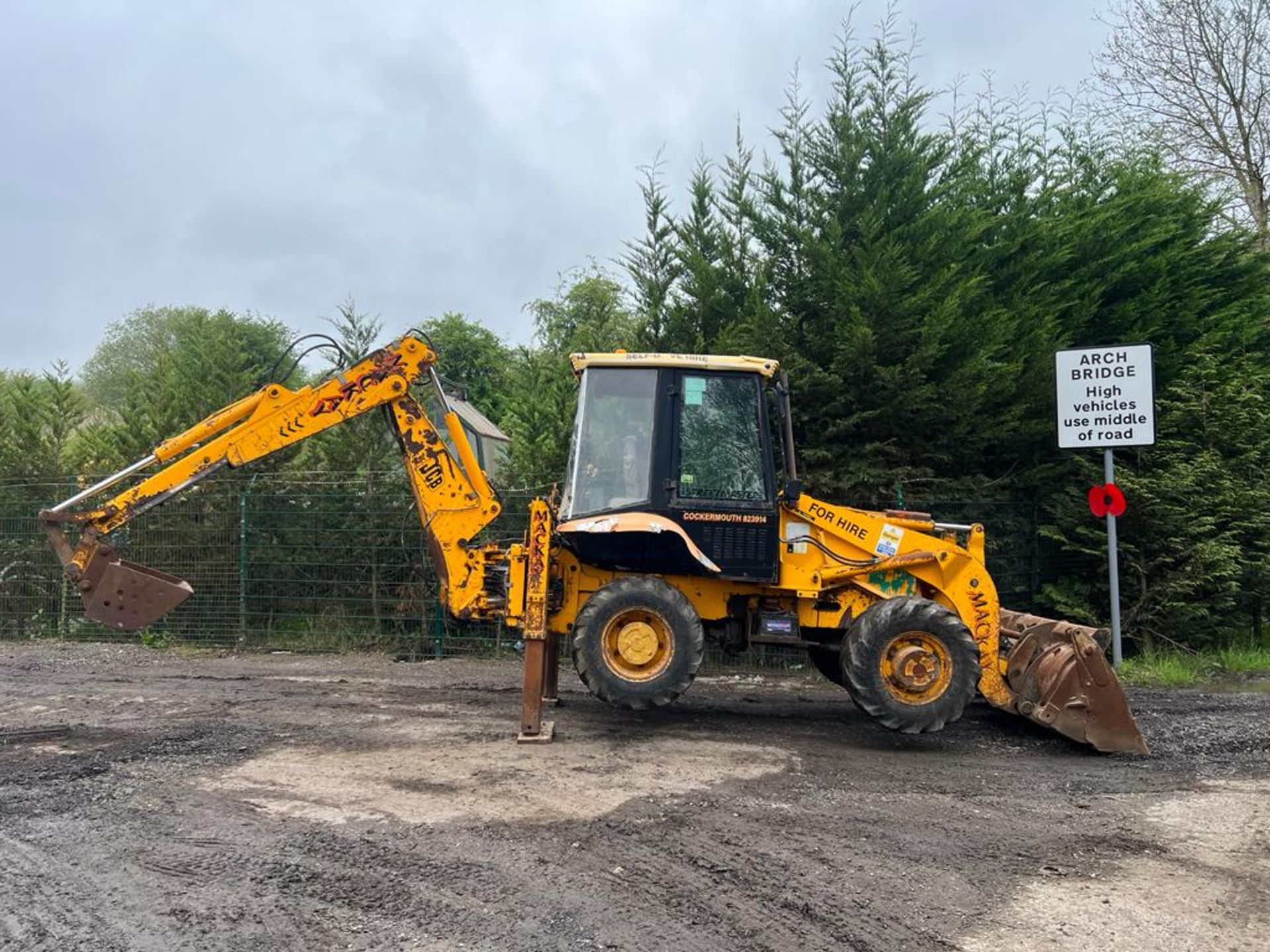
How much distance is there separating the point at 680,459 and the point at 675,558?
710 millimetres

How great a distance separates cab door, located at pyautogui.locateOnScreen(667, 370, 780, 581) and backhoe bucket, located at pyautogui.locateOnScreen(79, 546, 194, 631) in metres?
3.81

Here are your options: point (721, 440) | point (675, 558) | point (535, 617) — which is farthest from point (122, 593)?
point (721, 440)

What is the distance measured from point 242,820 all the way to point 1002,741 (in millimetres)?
5235

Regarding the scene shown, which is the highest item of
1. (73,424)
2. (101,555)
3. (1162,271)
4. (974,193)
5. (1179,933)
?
(974,193)

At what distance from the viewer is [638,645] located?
257 inches

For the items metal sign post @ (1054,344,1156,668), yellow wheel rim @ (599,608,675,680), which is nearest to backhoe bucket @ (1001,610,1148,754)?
yellow wheel rim @ (599,608,675,680)

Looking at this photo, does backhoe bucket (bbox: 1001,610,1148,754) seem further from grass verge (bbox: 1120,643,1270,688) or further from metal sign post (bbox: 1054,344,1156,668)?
grass verge (bbox: 1120,643,1270,688)

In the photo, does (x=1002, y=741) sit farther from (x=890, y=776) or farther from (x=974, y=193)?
(x=974, y=193)

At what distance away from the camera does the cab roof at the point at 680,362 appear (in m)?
6.86

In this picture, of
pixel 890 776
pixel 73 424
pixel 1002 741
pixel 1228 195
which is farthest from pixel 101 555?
pixel 1228 195

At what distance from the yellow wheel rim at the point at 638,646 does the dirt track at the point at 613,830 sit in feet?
1.86

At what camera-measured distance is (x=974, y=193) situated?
11.1m

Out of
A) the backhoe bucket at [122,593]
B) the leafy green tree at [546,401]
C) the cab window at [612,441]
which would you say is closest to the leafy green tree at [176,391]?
the leafy green tree at [546,401]

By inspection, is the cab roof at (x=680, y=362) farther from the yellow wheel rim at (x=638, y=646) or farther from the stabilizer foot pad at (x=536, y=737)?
the stabilizer foot pad at (x=536, y=737)
